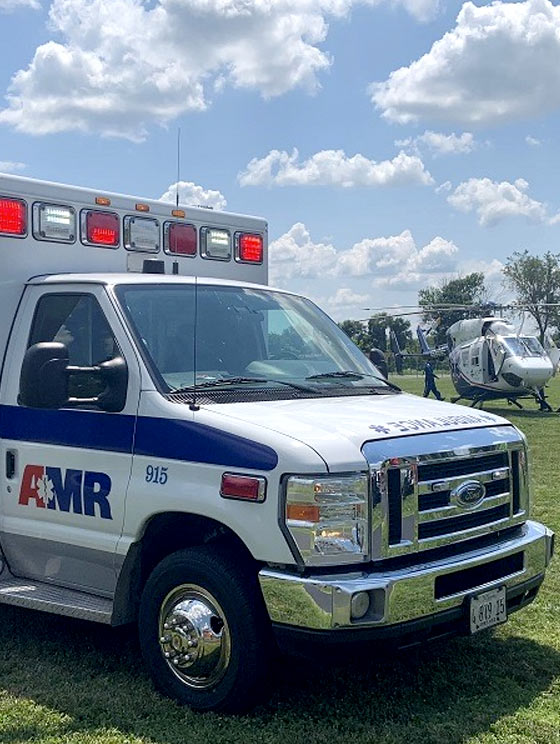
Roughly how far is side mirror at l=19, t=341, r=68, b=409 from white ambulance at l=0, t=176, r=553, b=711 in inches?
0.4

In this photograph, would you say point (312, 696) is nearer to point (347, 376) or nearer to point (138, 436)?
point (138, 436)

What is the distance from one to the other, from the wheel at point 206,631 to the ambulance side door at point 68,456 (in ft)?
1.37

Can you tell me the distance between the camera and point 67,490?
491cm

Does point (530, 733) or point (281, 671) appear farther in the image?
point (281, 671)

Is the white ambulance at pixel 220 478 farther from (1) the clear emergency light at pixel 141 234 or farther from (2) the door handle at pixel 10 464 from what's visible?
(1) the clear emergency light at pixel 141 234

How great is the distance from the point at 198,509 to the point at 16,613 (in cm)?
246

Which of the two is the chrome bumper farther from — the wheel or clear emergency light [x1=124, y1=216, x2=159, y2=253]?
clear emergency light [x1=124, y1=216, x2=159, y2=253]

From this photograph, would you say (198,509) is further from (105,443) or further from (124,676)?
(124,676)

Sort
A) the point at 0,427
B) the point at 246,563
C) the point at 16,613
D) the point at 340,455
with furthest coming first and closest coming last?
1. the point at 16,613
2. the point at 0,427
3. the point at 246,563
4. the point at 340,455

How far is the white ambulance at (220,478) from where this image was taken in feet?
13.1

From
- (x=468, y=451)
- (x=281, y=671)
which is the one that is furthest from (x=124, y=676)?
(x=468, y=451)

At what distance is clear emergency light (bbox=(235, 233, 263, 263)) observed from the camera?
685 centimetres

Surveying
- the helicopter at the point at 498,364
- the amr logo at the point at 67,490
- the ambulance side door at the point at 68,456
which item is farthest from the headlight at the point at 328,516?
the helicopter at the point at 498,364

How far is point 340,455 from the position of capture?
400 cm
